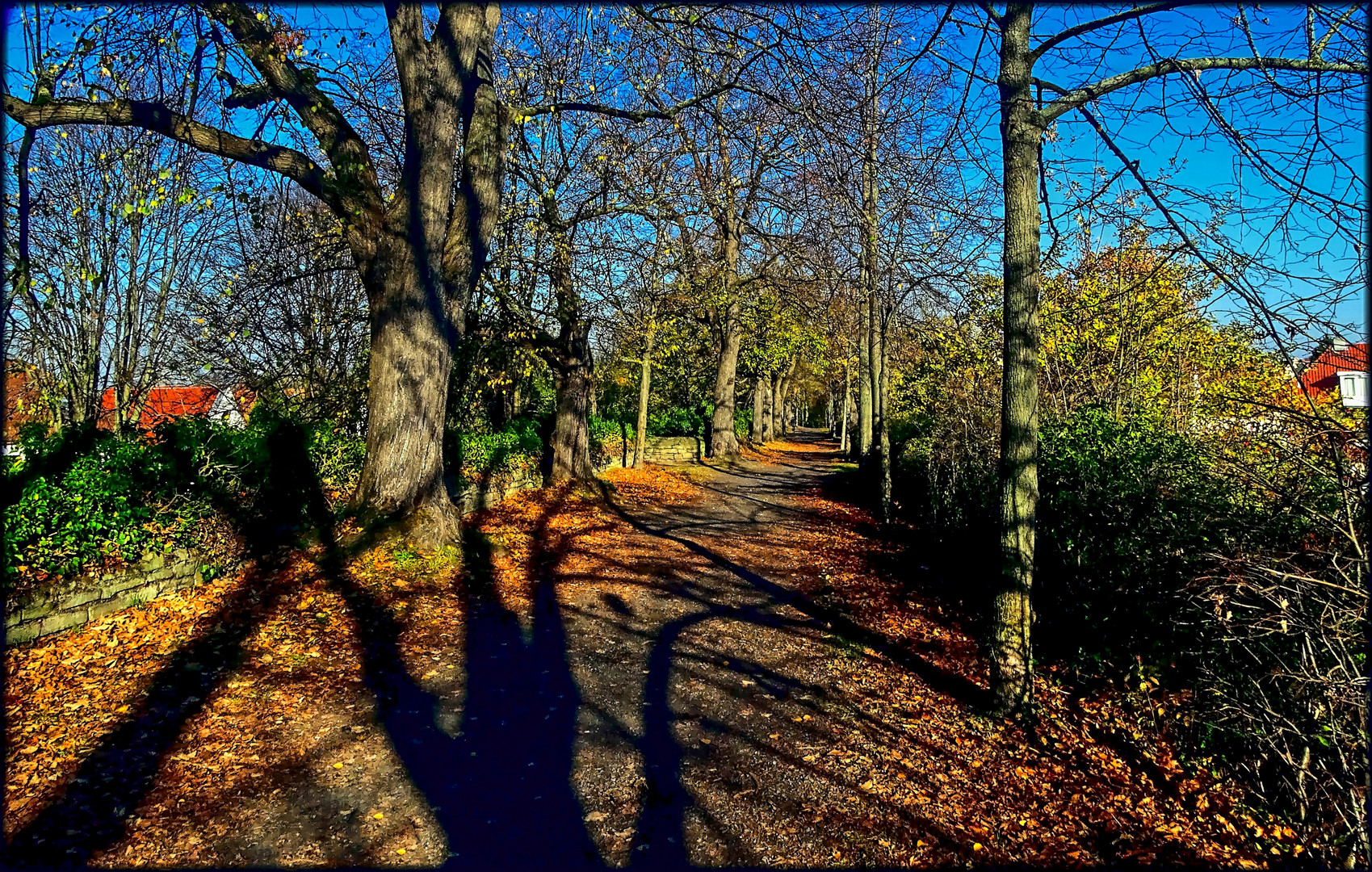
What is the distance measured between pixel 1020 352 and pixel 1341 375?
5.69 ft

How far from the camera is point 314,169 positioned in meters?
7.97

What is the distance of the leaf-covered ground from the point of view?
3529mm

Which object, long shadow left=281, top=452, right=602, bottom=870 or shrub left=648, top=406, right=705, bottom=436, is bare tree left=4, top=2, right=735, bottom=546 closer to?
long shadow left=281, top=452, right=602, bottom=870

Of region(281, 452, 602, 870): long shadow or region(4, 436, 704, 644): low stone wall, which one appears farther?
region(4, 436, 704, 644): low stone wall

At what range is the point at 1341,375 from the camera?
3.95 metres

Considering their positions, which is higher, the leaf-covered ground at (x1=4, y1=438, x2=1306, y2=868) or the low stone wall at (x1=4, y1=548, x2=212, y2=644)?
the low stone wall at (x1=4, y1=548, x2=212, y2=644)

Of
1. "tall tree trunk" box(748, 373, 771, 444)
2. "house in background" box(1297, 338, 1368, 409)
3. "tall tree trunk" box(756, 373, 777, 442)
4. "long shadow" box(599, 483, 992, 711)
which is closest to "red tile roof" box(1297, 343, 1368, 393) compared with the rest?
"house in background" box(1297, 338, 1368, 409)

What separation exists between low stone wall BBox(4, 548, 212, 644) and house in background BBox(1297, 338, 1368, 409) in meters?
8.19

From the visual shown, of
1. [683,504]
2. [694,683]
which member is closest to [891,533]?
[683,504]

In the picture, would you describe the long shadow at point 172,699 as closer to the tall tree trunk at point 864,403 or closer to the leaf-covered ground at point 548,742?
the leaf-covered ground at point 548,742

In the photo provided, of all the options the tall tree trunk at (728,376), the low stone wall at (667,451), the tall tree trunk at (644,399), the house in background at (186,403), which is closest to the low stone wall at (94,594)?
the house in background at (186,403)

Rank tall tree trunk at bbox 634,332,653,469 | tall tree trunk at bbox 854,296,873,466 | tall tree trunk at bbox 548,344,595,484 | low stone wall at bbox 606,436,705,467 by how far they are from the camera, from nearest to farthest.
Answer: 1. tall tree trunk at bbox 548,344,595,484
2. tall tree trunk at bbox 634,332,653,469
3. tall tree trunk at bbox 854,296,873,466
4. low stone wall at bbox 606,436,705,467

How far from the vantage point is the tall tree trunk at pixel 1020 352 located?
5.13 metres

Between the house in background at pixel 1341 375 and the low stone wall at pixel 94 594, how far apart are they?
322 inches
